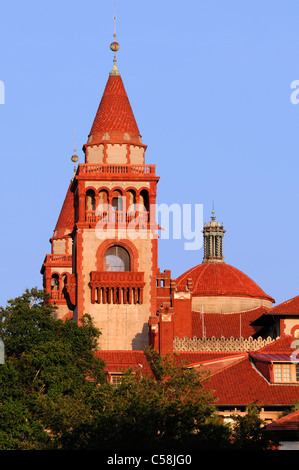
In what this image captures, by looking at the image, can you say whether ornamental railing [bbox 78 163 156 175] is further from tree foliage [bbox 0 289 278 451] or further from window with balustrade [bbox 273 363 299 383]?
window with balustrade [bbox 273 363 299 383]

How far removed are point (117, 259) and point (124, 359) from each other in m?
11.3

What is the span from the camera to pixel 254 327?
11400 cm

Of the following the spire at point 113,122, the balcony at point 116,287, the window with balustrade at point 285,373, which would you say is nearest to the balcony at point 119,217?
the balcony at point 116,287

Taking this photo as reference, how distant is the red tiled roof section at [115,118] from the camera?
10481cm

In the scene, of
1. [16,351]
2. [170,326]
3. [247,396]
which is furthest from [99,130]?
[247,396]

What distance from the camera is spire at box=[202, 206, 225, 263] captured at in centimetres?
12888

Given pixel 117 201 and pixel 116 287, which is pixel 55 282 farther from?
pixel 116 287

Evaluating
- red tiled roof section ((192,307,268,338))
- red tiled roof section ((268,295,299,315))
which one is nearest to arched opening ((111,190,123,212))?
red tiled roof section ((268,295,299,315))

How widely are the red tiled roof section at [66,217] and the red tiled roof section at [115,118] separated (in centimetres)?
2107

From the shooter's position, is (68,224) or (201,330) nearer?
(201,330)

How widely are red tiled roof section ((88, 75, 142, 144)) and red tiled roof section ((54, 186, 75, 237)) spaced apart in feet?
69.1

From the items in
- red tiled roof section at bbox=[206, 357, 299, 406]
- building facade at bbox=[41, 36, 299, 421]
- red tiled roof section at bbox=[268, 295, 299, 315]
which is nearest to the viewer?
red tiled roof section at bbox=[206, 357, 299, 406]
